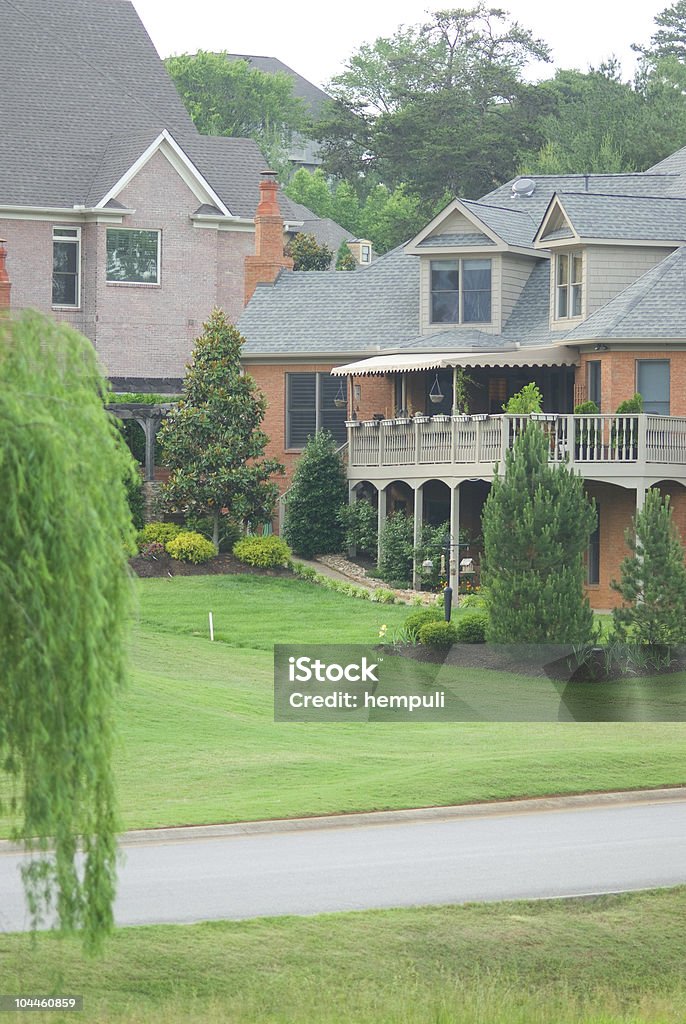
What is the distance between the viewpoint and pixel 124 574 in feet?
38.0

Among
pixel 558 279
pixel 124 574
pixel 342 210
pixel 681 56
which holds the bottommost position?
pixel 124 574

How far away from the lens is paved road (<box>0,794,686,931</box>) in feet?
52.3

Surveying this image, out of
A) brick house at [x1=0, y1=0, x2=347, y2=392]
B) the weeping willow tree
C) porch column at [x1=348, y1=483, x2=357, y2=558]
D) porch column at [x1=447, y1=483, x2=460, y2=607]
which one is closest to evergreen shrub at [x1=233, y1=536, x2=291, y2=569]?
porch column at [x1=348, y1=483, x2=357, y2=558]

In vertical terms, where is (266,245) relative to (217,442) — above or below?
above

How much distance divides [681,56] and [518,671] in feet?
245

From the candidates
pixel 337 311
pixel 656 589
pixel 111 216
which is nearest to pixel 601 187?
pixel 337 311

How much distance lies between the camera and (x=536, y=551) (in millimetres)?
32156

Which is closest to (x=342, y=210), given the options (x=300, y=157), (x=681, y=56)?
(x=681, y=56)

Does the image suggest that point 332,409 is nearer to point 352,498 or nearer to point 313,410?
point 313,410

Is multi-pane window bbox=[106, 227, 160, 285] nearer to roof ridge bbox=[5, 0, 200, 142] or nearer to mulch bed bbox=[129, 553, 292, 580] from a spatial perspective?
roof ridge bbox=[5, 0, 200, 142]

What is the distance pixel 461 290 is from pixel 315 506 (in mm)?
7246

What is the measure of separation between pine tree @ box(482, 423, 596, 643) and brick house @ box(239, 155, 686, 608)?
22.1 feet

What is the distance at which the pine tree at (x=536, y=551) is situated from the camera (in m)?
31.9

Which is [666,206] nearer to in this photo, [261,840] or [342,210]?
[261,840]
